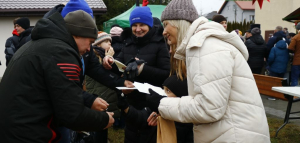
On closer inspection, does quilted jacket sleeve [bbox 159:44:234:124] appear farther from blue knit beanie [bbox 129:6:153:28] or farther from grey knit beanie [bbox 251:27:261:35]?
grey knit beanie [bbox 251:27:261:35]

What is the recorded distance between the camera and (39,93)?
1.90 metres

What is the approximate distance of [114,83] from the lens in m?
3.32

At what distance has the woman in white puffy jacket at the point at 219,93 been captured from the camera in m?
1.85

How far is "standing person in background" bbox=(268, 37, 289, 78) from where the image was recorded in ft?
29.7

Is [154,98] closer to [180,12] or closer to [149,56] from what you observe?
[180,12]

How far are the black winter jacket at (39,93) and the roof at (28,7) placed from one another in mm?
15830

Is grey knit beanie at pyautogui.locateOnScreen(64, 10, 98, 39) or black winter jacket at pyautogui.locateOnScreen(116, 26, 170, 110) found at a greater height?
grey knit beanie at pyautogui.locateOnScreen(64, 10, 98, 39)

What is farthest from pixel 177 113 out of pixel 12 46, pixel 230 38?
pixel 12 46

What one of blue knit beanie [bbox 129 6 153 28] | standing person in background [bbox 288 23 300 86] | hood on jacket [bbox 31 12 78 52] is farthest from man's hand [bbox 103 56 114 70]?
standing person in background [bbox 288 23 300 86]

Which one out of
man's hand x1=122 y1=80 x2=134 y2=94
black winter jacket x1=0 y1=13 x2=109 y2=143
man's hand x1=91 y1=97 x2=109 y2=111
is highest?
black winter jacket x1=0 y1=13 x2=109 y2=143

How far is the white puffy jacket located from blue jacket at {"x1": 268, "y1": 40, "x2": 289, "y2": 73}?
7.65 m

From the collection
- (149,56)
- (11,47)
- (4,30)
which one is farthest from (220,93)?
(4,30)

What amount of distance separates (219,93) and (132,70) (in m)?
1.37

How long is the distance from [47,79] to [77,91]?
202 mm
